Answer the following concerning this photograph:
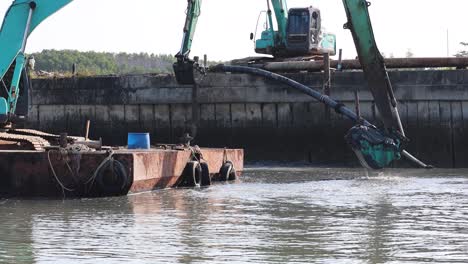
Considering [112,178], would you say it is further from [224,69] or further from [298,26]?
[298,26]

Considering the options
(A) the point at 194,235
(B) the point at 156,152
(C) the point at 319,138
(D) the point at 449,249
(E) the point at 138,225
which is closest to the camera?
(D) the point at 449,249

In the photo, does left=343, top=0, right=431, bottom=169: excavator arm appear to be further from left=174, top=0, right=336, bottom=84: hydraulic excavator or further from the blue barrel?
left=174, top=0, right=336, bottom=84: hydraulic excavator

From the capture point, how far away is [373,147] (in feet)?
90.5

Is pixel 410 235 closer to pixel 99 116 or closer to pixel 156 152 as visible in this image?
pixel 156 152

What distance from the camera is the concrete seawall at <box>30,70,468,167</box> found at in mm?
33969

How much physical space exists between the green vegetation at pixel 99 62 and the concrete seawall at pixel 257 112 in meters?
37.5

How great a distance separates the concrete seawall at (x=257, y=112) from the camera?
111 feet

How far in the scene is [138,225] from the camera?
55.6ft

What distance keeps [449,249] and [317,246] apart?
62.4 inches

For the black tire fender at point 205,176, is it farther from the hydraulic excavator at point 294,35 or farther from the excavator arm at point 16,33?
the hydraulic excavator at point 294,35

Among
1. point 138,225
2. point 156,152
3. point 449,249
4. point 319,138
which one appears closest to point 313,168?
point 319,138

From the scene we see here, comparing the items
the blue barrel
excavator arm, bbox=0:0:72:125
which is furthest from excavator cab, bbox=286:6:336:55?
excavator arm, bbox=0:0:72:125

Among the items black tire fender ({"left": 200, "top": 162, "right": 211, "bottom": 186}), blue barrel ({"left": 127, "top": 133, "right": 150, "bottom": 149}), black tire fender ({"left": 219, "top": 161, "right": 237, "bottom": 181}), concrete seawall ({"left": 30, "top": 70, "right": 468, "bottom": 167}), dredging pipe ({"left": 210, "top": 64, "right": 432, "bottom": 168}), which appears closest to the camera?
blue barrel ({"left": 127, "top": 133, "right": 150, "bottom": 149})

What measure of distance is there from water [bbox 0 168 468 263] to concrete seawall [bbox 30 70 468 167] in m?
8.96
